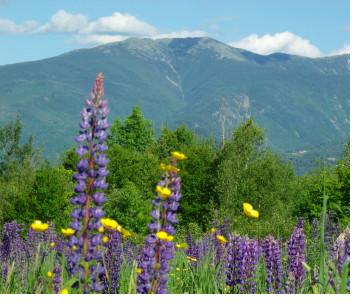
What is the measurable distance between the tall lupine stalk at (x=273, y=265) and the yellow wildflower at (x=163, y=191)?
6.77 ft

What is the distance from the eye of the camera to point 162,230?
3535 mm

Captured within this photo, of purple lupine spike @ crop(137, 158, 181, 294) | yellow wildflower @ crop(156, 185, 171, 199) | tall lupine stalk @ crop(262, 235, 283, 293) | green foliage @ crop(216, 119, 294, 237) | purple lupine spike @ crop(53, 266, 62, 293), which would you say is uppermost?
yellow wildflower @ crop(156, 185, 171, 199)

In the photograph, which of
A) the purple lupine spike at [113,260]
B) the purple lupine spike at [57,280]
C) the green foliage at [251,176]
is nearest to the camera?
the purple lupine spike at [57,280]

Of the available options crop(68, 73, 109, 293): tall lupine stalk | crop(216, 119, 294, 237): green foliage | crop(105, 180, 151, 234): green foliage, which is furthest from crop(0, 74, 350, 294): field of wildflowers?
crop(216, 119, 294, 237): green foliage

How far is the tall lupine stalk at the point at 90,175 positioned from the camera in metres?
3.37

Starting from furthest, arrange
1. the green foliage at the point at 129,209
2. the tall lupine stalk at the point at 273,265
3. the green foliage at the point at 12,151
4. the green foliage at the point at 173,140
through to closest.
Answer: the green foliage at the point at 12,151, the green foliage at the point at 173,140, the green foliage at the point at 129,209, the tall lupine stalk at the point at 273,265

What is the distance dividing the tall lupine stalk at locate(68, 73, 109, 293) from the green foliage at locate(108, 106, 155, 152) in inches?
3004

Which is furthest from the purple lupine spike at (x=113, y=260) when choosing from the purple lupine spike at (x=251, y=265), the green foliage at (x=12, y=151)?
the green foliage at (x=12, y=151)

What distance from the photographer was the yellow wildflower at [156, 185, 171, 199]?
3.41m

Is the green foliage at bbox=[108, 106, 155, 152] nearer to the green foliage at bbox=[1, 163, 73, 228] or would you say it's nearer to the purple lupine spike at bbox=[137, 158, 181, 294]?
the green foliage at bbox=[1, 163, 73, 228]

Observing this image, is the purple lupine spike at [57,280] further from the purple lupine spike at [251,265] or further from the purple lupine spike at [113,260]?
the purple lupine spike at [251,265]
